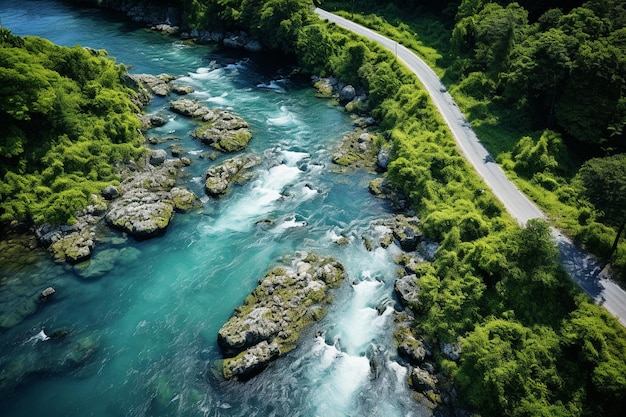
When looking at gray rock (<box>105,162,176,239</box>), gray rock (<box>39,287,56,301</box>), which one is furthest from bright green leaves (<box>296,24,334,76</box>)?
gray rock (<box>39,287,56,301</box>)

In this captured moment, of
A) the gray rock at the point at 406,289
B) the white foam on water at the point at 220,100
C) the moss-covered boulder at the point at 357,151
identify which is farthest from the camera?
the white foam on water at the point at 220,100

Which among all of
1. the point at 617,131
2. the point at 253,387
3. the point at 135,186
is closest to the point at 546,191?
the point at 617,131

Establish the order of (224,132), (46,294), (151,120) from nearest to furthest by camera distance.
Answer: (46,294) → (224,132) → (151,120)

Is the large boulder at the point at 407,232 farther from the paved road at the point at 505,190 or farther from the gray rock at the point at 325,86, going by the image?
the gray rock at the point at 325,86

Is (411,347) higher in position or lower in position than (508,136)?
lower

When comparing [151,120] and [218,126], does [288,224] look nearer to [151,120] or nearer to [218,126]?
[218,126]

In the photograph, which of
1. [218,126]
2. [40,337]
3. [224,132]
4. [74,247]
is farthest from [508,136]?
[40,337]

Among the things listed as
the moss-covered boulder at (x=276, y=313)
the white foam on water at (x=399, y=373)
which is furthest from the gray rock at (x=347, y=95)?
the white foam on water at (x=399, y=373)
